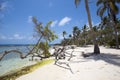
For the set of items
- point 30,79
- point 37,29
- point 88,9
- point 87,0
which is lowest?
point 30,79

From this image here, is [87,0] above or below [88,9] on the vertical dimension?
above

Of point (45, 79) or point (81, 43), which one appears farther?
point (81, 43)

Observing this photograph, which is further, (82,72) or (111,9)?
(111,9)

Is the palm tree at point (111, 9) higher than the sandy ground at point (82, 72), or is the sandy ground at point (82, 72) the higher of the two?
the palm tree at point (111, 9)

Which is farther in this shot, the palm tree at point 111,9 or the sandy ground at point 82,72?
the palm tree at point 111,9

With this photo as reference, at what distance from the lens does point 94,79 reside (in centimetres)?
671

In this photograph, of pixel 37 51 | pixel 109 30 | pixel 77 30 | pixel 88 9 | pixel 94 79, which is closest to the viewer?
pixel 94 79

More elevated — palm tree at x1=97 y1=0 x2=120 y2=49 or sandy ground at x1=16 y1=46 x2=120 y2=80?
palm tree at x1=97 y1=0 x2=120 y2=49

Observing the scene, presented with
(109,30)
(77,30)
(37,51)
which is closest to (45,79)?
(37,51)

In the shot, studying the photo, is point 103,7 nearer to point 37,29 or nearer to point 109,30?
point 109,30

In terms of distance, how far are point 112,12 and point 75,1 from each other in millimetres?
10522

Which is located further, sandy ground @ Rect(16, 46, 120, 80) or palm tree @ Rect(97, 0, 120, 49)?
palm tree @ Rect(97, 0, 120, 49)

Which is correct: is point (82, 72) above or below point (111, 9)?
below

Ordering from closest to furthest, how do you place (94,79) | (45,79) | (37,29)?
(94,79) → (45,79) → (37,29)
